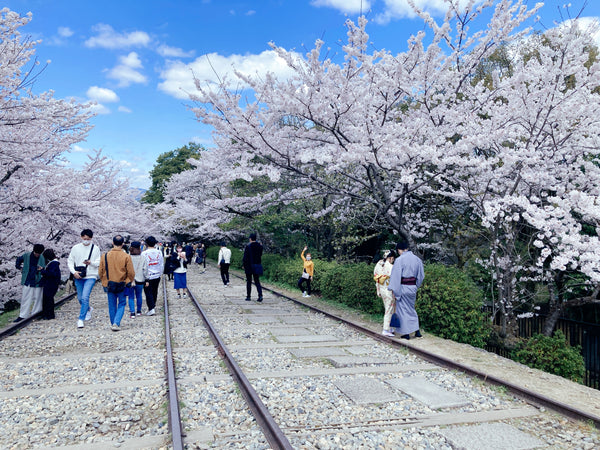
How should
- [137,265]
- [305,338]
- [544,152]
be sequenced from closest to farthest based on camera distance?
1. [305,338]
2. [544,152]
3. [137,265]

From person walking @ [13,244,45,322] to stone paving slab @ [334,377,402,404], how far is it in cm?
758

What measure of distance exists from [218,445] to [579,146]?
28.0 ft

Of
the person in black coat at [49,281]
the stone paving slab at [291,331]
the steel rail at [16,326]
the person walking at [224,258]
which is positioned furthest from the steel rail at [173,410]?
the person walking at [224,258]

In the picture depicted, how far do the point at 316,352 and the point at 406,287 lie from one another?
2007 mm

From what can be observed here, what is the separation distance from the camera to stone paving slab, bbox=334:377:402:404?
4.60 metres

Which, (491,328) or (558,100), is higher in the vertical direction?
(558,100)

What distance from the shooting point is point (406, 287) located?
7.48 metres

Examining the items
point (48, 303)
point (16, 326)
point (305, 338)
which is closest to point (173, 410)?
point (305, 338)

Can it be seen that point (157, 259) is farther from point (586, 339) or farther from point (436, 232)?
point (586, 339)

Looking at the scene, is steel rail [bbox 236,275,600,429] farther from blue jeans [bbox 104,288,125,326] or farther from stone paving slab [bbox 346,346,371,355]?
blue jeans [bbox 104,288,125,326]

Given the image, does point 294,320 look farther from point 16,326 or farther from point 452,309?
point 16,326

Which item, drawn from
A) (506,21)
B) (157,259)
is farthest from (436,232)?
(157,259)

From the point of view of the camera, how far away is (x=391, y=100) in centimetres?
916

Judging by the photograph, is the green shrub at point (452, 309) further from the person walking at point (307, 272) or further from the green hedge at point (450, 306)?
the person walking at point (307, 272)
